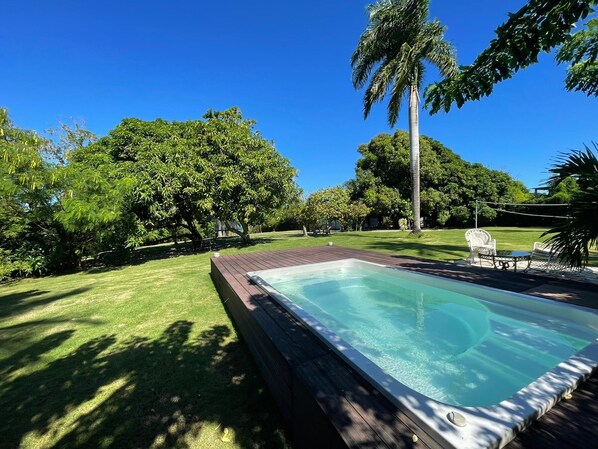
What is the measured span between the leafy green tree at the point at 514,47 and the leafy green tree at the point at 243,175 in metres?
10.1

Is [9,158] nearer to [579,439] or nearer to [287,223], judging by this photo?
[579,439]

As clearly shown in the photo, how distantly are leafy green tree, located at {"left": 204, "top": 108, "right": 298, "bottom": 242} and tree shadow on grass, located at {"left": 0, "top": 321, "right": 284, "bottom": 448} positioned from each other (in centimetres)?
925

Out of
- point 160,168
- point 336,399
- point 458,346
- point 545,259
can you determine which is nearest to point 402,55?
point 545,259

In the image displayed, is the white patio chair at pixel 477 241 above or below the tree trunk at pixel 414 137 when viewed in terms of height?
below

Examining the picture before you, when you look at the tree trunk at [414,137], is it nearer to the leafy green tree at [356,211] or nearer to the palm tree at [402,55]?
the palm tree at [402,55]

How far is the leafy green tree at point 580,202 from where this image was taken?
2.96 meters

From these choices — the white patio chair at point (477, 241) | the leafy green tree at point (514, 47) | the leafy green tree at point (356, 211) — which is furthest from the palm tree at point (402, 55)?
the leafy green tree at point (514, 47)

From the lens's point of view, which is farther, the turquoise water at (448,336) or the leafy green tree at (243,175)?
the leafy green tree at (243,175)

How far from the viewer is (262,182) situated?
1320 centimetres

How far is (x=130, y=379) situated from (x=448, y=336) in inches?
165

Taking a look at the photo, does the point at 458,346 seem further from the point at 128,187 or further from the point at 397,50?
the point at 397,50

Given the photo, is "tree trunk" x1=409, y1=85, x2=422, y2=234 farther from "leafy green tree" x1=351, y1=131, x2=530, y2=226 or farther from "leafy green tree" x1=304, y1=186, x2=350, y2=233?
"leafy green tree" x1=351, y1=131, x2=530, y2=226

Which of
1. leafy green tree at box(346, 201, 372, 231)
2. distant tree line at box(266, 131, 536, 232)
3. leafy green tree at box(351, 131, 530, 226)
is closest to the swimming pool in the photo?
distant tree line at box(266, 131, 536, 232)

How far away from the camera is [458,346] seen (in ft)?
11.7
